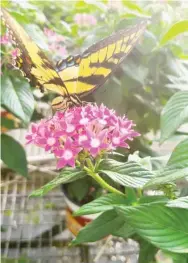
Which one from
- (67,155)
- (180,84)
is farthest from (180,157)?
(180,84)

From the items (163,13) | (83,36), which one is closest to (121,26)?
(163,13)

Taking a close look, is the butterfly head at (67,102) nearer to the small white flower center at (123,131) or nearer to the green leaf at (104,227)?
the small white flower center at (123,131)

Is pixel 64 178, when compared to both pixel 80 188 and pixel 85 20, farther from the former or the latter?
pixel 85 20

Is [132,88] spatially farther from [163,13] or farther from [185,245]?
[185,245]

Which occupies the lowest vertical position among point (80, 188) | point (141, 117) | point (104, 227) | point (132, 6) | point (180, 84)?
point (80, 188)

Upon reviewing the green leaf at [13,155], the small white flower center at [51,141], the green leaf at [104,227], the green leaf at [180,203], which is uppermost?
the small white flower center at [51,141]

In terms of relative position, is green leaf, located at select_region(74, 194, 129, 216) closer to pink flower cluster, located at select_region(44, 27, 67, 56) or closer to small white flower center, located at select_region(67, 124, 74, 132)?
small white flower center, located at select_region(67, 124, 74, 132)

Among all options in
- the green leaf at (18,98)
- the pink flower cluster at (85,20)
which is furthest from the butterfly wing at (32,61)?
the pink flower cluster at (85,20)
